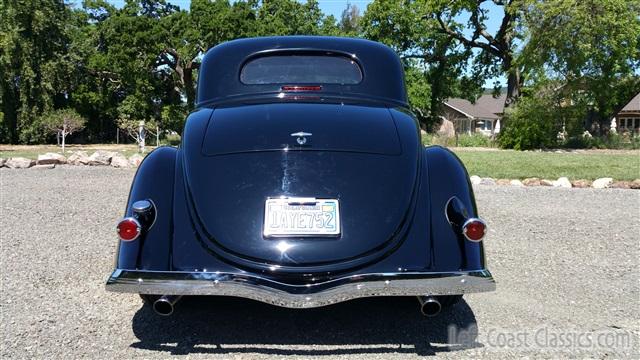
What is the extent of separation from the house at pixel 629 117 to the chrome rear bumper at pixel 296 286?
45.6 m

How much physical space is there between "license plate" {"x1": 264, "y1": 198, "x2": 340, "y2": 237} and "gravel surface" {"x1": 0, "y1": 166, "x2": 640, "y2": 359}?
0.65 meters

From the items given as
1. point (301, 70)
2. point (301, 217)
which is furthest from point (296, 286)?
point (301, 70)

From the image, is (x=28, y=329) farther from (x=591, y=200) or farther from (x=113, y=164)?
(x=113, y=164)

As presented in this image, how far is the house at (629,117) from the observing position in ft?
146

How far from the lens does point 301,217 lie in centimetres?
295

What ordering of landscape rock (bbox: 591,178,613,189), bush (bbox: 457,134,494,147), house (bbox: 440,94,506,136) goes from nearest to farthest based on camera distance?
1. landscape rock (bbox: 591,178,613,189)
2. bush (bbox: 457,134,494,147)
3. house (bbox: 440,94,506,136)

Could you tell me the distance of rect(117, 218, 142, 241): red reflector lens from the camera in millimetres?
2998

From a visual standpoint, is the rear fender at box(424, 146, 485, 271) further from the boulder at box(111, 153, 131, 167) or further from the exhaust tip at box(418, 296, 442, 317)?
the boulder at box(111, 153, 131, 167)

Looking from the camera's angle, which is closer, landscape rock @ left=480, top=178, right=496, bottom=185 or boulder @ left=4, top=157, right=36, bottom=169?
landscape rock @ left=480, top=178, right=496, bottom=185

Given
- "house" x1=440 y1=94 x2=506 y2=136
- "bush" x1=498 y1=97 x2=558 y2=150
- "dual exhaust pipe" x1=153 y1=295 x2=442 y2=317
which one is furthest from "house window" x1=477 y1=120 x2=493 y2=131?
"dual exhaust pipe" x1=153 y1=295 x2=442 y2=317

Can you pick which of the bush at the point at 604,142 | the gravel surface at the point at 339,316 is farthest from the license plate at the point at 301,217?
the bush at the point at 604,142

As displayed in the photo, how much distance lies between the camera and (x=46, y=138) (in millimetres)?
34906

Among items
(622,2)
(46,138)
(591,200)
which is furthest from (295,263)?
(46,138)

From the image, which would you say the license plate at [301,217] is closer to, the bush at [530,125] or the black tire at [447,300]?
the black tire at [447,300]
